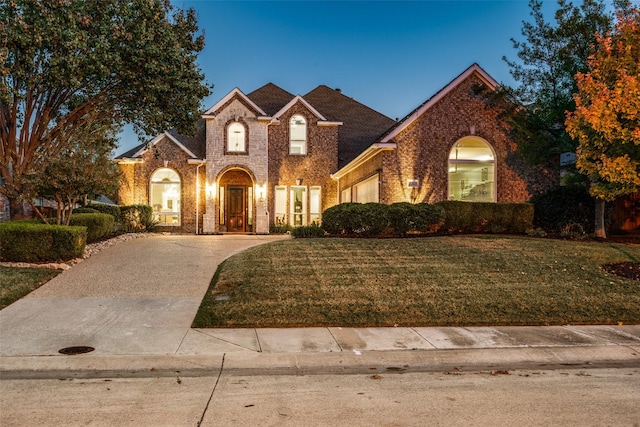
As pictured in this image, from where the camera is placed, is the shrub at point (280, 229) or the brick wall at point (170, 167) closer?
the shrub at point (280, 229)

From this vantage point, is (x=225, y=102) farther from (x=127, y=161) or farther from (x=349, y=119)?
(x=349, y=119)

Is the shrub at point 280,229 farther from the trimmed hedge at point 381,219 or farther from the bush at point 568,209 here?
the bush at point 568,209

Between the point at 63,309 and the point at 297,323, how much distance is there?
13.7 ft

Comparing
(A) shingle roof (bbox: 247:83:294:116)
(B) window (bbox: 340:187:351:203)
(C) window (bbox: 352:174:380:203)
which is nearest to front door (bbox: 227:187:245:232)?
(A) shingle roof (bbox: 247:83:294:116)

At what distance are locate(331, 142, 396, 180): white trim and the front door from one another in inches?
195

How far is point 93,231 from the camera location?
52.4 ft

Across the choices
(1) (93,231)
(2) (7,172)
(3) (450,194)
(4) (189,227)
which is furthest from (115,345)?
(4) (189,227)

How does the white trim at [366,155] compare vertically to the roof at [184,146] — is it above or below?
below

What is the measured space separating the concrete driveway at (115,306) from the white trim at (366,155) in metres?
Result: 7.67

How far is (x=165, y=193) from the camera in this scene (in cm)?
2517

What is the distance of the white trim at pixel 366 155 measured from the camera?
18.7 m

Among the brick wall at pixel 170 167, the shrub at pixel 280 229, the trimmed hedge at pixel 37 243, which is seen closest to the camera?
the trimmed hedge at pixel 37 243

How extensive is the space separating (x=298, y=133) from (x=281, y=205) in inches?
150

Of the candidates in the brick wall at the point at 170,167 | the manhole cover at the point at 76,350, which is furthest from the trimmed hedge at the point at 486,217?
the brick wall at the point at 170,167
